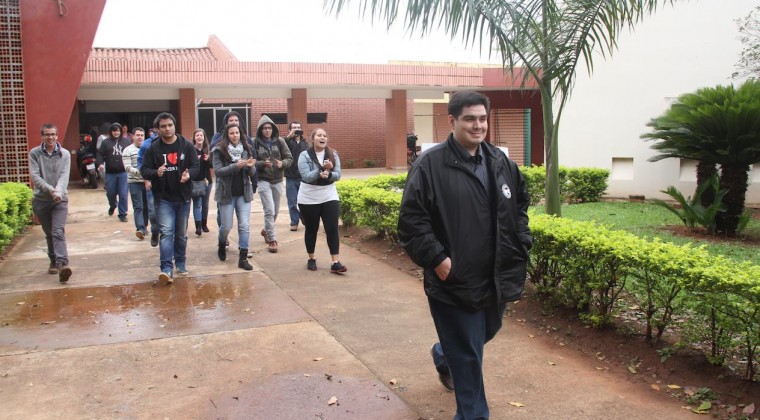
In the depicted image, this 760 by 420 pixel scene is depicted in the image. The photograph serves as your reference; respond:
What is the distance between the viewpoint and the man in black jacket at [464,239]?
3.46 metres

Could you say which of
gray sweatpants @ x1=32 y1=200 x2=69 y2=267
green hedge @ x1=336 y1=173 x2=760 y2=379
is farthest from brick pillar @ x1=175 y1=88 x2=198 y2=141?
green hedge @ x1=336 y1=173 x2=760 y2=379

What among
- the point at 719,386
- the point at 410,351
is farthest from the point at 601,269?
the point at 410,351

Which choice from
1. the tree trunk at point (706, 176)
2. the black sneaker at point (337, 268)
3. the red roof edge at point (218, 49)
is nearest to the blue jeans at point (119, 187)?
the black sneaker at point (337, 268)

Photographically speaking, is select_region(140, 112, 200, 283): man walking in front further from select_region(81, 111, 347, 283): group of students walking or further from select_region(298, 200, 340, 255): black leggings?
select_region(298, 200, 340, 255): black leggings

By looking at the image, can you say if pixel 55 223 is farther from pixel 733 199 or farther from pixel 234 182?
pixel 733 199

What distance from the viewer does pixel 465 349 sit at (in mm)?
3545

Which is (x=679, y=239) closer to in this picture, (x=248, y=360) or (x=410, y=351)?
(x=410, y=351)

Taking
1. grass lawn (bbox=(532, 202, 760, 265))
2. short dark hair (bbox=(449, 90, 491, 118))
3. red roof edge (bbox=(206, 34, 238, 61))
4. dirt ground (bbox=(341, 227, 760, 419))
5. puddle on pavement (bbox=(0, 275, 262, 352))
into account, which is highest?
red roof edge (bbox=(206, 34, 238, 61))

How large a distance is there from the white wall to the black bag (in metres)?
7.60

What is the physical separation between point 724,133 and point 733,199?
34.7 inches

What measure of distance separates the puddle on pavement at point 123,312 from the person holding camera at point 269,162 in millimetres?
1724

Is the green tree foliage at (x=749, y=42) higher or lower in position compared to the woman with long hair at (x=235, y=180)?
higher

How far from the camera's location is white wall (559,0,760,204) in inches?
482

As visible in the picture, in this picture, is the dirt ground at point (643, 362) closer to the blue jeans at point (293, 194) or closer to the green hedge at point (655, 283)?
the green hedge at point (655, 283)
